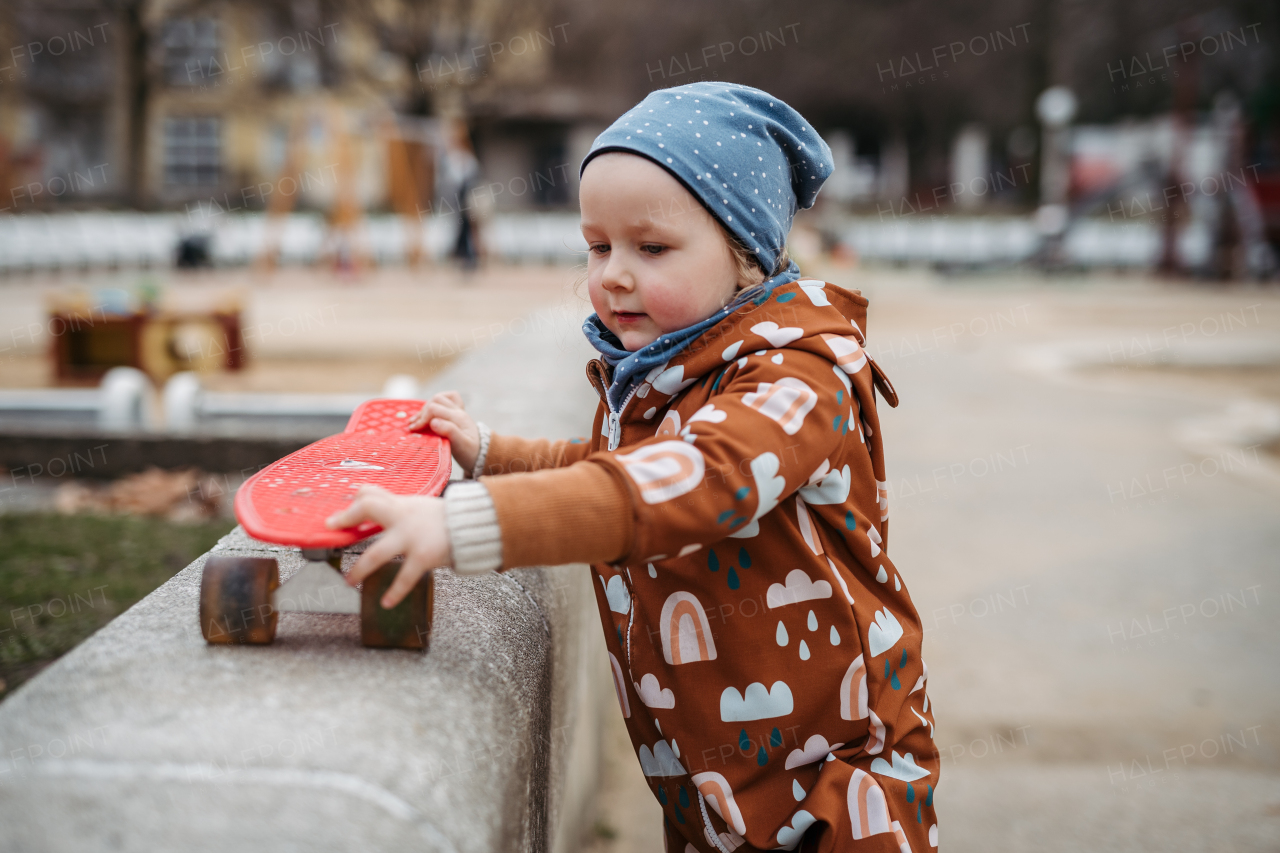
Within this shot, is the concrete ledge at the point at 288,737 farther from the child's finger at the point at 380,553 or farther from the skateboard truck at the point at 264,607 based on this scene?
the child's finger at the point at 380,553

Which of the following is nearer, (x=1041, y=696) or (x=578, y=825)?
(x=578, y=825)

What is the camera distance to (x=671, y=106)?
4.78 ft

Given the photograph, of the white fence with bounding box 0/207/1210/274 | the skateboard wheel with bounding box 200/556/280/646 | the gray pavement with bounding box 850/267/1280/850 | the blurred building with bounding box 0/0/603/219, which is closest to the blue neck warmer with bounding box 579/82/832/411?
the skateboard wheel with bounding box 200/556/280/646

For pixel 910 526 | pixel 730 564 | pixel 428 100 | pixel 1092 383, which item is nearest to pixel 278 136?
pixel 428 100

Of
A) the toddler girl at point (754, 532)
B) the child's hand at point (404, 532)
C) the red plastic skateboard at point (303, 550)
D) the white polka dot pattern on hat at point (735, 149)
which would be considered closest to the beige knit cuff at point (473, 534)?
the child's hand at point (404, 532)

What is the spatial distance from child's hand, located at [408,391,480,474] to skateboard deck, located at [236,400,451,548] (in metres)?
0.02

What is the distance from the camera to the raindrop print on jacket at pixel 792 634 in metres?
1.36

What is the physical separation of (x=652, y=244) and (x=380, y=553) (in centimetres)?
59

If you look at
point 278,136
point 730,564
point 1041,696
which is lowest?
point 1041,696

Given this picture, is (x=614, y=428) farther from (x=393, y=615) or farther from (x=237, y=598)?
(x=237, y=598)

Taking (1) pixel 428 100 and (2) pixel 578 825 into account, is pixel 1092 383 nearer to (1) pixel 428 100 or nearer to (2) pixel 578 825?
(2) pixel 578 825

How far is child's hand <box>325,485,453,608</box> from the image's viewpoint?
3.65 ft

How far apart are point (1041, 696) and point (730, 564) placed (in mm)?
Result: 1993

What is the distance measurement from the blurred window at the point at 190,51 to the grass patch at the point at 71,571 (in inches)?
1047
